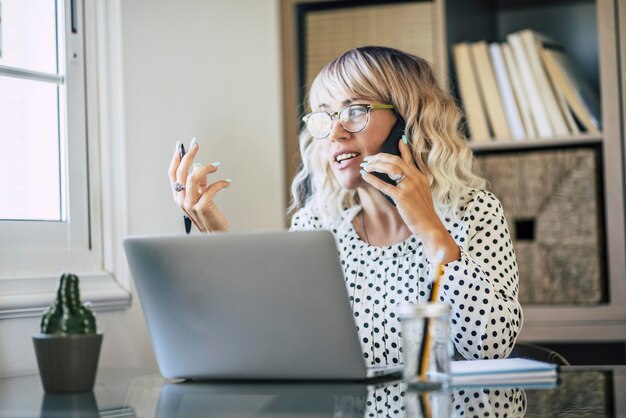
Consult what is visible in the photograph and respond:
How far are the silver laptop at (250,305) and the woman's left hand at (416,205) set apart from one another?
34 cm

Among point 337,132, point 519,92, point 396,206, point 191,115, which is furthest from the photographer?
point 519,92

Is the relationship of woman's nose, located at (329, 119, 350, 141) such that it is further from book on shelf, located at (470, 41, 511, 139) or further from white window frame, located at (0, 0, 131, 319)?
book on shelf, located at (470, 41, 511, 139)

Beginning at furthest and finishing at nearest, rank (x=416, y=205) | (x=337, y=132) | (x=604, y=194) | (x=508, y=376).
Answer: (x=604, y=194) → (x=337, y=132) → (x=416, y=205) → (x=508, y=376)

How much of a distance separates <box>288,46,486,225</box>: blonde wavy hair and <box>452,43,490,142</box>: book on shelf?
0.59 meters

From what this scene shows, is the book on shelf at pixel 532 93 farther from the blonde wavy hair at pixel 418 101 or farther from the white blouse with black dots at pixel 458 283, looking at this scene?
the white blouse with black dots at pixel 458 283

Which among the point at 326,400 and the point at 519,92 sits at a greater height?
the point at 519,92

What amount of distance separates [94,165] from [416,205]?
768 mm

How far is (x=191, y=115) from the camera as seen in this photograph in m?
2.14

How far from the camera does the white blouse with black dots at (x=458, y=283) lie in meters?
1.55

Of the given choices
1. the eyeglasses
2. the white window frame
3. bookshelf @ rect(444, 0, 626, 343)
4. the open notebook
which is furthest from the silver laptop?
bookshelf @ rect(444, 0, 626, 343)

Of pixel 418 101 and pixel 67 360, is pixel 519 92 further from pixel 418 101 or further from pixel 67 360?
pixel 67 360

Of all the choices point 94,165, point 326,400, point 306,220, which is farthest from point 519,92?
point 326,400

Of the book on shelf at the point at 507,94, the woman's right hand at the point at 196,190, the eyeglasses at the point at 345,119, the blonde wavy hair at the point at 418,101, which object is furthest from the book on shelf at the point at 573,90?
the woman's right hand at the point at 196,190

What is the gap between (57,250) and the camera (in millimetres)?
1783
